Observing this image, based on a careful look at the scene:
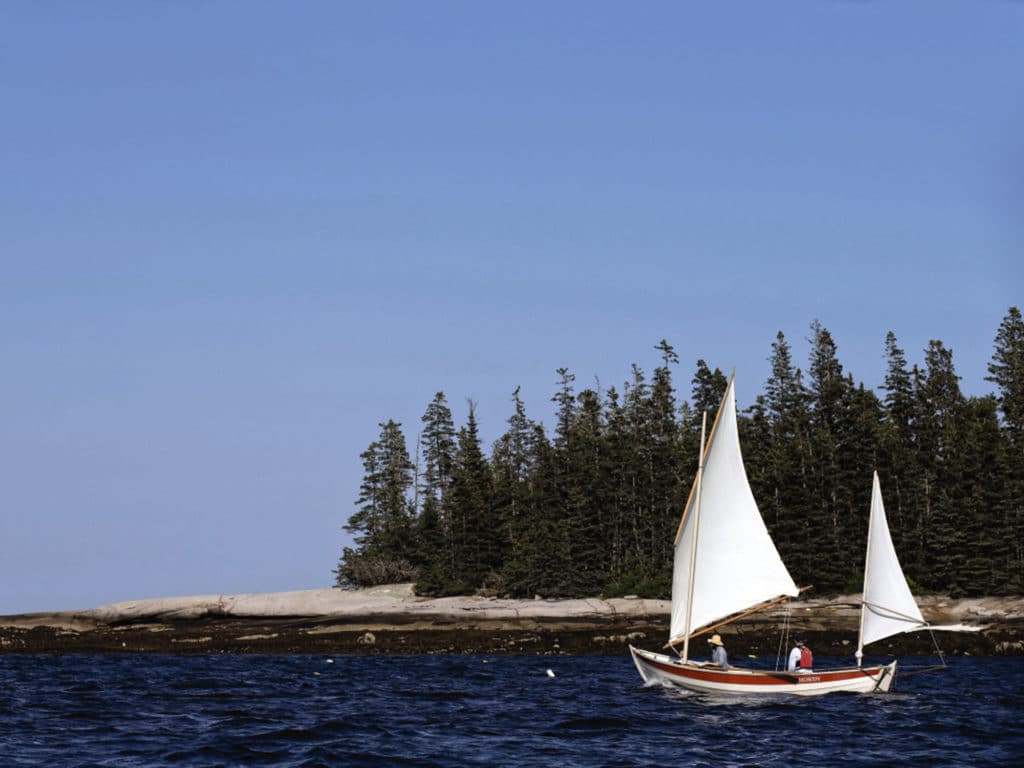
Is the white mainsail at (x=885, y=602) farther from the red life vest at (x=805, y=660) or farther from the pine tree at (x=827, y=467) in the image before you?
the pine tree at (x=827, y=467)

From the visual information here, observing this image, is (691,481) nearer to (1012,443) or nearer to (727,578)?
(1012,443)

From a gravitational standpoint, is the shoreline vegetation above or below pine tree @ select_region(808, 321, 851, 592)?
below

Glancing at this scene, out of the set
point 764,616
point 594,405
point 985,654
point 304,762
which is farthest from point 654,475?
point 304,762

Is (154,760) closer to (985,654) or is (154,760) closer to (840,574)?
(985,654)

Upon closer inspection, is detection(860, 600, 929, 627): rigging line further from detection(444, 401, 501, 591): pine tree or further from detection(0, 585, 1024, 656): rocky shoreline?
detection(444, 401, 501, 591): pine tree

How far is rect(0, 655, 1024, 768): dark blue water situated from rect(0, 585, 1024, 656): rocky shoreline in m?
13.9

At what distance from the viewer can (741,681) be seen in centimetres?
4081

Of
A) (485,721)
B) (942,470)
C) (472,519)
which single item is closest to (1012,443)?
(942,470)

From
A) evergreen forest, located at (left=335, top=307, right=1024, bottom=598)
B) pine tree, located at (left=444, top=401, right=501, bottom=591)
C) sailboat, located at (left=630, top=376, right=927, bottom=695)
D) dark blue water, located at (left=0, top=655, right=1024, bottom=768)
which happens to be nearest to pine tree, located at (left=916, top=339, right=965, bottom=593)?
evergreen forest, located at (left=335, top=307, right=1024, bottom=598)

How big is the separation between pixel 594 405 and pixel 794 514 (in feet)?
97.6

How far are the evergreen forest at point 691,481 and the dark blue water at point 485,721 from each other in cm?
3174

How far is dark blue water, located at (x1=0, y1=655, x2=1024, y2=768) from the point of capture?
2959 cm

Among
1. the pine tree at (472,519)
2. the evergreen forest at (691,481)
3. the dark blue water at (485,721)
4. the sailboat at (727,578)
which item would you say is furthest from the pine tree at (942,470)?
the sailboat at (727,578)

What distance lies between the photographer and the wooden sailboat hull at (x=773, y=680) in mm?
40719
